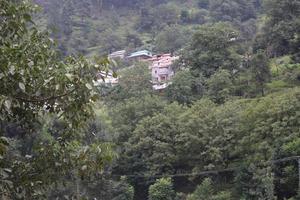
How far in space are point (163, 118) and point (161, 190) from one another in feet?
10.9

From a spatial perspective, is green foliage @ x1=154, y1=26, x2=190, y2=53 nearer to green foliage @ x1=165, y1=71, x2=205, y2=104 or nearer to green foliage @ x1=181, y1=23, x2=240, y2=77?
green foliage @ x1=181, y1=23, x2=240, y2=77

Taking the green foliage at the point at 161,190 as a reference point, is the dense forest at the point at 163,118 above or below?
above

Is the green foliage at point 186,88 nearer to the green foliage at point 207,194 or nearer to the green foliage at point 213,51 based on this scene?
the green foliage at point 213,51

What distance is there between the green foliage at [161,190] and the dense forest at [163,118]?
0.13ft

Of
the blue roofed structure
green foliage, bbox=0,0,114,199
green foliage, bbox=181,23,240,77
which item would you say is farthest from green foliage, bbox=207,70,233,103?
green foliage, bbox=0,0,114,199

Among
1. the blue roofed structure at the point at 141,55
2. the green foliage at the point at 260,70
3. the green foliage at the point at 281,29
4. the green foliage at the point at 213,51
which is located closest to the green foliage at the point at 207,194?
the green foliage at the point at 260,70

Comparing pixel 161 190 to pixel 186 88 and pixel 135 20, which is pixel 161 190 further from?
pixel 135 20

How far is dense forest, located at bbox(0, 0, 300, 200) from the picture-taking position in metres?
2.99

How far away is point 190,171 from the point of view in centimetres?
2173

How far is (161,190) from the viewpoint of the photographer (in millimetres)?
19922

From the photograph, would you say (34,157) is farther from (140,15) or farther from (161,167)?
(140,15)

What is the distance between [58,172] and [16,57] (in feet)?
2.54

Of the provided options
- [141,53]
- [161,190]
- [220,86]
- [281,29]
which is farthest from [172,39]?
[161,190]

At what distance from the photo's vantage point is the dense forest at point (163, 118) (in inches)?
118
